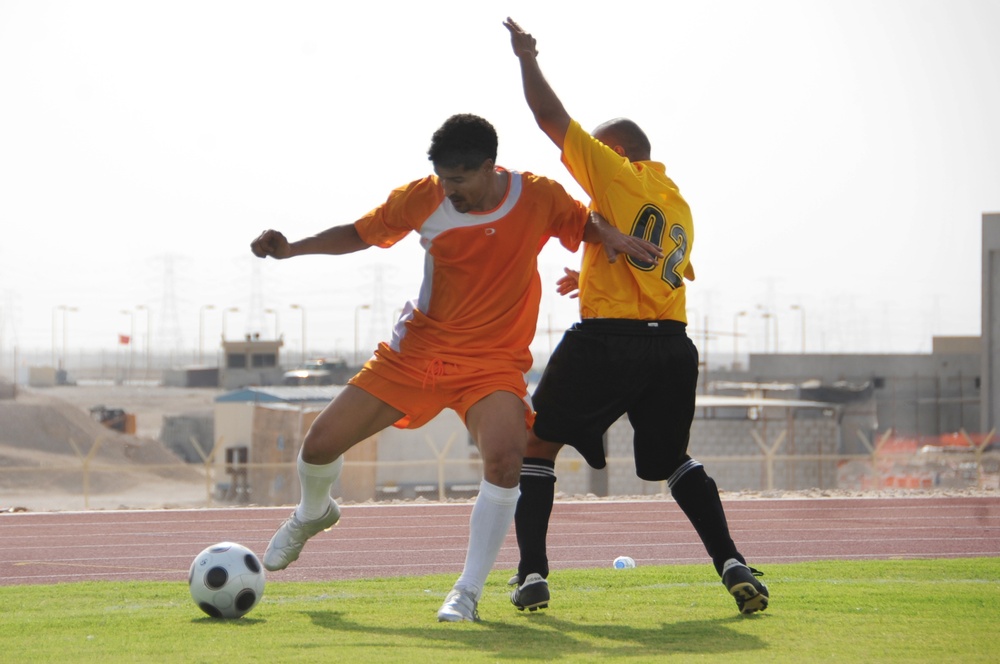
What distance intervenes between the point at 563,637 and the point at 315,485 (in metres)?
1.50

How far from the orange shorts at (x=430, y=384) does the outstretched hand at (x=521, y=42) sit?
51.5 inches

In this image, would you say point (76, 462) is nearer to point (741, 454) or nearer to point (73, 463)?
point (73, 463)

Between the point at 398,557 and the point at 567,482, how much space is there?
17.5 m

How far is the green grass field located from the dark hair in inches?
71.1

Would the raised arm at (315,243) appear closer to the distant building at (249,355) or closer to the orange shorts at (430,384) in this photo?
the orange shorts at (430,384)

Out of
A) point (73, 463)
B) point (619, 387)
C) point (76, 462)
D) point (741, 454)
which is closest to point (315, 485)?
point (619, 387)

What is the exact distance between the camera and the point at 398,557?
9.33 m

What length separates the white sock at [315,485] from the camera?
538 cm

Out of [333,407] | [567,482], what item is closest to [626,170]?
[333,407]

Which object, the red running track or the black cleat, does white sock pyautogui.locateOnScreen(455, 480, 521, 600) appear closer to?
the black cleat

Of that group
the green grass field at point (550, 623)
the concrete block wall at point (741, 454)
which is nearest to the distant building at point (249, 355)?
the concrete block wall at point (741, 454)

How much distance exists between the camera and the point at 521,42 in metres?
5.11

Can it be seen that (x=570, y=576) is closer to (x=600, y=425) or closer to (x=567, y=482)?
(x=600, y=425)

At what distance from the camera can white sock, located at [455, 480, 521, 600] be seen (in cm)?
489
